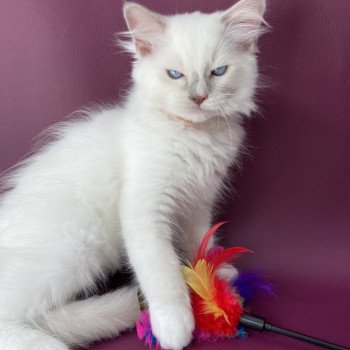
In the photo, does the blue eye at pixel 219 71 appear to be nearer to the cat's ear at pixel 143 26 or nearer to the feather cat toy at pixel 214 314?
the cat's ear at pixel 143 26

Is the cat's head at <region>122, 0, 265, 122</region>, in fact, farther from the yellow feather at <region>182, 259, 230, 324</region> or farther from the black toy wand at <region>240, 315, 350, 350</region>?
the black toy wand at <region>240, 315, 350, 350</region>

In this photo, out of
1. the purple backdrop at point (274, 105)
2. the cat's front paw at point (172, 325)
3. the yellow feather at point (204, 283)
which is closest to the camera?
the cat's front paw at point (172, 325)

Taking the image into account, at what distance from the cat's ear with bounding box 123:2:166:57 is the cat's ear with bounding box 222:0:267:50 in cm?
21

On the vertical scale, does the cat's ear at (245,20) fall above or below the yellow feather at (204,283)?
above

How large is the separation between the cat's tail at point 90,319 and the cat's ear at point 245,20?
34.4 inches

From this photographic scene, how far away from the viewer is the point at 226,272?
4.93ft

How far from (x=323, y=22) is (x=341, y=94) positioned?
26 centimetres

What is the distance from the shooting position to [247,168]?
71.7 inches

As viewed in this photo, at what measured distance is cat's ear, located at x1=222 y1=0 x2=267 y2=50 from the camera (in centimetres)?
139

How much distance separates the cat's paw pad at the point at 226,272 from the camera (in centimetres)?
146

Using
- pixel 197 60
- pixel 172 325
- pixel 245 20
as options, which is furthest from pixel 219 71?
pixel 172 325

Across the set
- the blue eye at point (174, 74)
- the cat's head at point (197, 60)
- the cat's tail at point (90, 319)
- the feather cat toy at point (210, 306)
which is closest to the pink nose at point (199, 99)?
the cat's head at point (197, 60)

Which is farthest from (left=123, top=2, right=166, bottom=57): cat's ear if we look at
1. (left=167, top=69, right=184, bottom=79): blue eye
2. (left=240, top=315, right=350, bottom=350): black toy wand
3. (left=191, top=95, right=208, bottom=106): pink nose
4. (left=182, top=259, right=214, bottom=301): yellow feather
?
(left=240, top=315, right=350, bottom=350): black toy wand

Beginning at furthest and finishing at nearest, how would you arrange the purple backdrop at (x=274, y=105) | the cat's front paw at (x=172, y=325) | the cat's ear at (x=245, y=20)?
the purple backdrop at (x=274, y=105) → the cat's ear at (x=245, y=20) → the cat's front paw at (x=172, y=325)
